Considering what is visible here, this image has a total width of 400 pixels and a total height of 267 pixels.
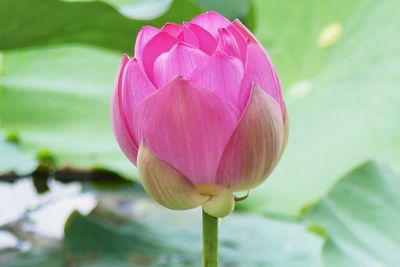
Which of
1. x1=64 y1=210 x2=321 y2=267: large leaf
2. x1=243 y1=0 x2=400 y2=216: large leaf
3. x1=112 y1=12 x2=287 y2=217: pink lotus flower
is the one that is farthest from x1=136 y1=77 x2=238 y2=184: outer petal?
x1=243 y1=0 x2=400 y2=216: large leaf

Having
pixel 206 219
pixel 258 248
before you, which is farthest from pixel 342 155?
pixel 206 219

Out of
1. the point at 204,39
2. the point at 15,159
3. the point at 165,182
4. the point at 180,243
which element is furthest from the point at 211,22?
the point at 15,159

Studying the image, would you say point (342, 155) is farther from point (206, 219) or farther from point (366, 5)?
point (206, 219)

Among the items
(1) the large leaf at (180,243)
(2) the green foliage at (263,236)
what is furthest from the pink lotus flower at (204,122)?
(1) the large leaf at (180,243)

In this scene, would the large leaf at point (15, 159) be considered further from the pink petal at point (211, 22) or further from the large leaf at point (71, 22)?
the pink petal at point (211, 22)

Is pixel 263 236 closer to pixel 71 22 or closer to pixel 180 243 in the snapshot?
pixel 180 243

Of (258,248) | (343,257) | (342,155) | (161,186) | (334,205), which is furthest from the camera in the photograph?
(342,155)
